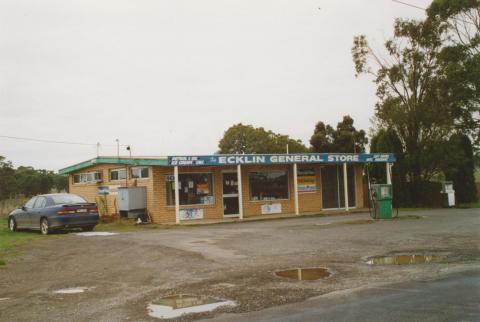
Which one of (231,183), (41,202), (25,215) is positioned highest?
(231,183)

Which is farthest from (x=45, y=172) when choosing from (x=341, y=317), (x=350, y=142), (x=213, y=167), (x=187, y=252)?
(x=341, y=317)

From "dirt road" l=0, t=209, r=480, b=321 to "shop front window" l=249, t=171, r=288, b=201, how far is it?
983 cm

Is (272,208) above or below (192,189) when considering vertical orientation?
below

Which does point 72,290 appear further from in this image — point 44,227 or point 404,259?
point 44,227

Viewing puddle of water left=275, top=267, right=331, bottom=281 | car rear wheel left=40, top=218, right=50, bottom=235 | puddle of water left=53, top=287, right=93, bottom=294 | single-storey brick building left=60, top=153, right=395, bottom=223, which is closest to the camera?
puddle of water left=53, top=287, right=93, bottom=294

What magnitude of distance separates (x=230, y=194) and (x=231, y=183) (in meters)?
0.54

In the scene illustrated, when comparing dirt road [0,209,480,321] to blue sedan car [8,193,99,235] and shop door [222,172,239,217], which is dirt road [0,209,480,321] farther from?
shop door [222,172,239,217]

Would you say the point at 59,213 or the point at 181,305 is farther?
the point at 59,213

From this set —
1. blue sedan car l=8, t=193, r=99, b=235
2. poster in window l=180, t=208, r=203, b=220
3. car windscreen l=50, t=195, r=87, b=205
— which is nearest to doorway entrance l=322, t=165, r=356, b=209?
poster in window l=180, t=208, r=203, b=220

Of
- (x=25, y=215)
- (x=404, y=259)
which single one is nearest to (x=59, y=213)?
(x=25, y=215)

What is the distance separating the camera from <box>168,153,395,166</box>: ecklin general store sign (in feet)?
76.2

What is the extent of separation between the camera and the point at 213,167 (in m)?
25.6

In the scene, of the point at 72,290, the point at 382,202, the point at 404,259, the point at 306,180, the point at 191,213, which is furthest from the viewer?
the point at 306,180

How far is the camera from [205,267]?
10.4 metres
